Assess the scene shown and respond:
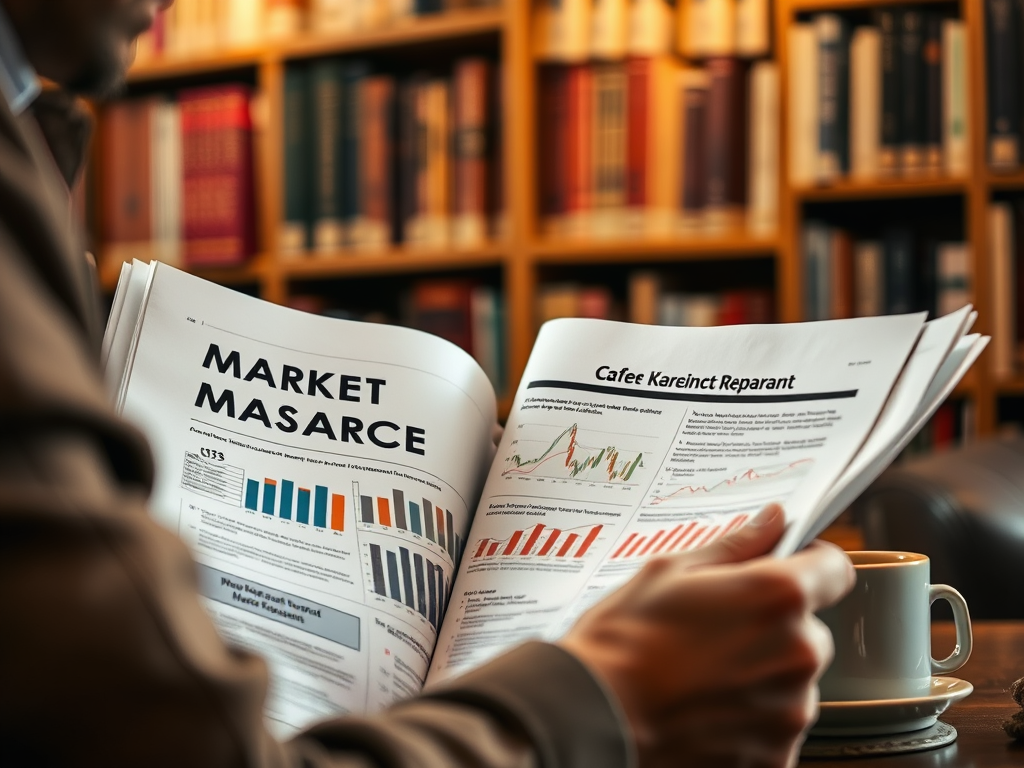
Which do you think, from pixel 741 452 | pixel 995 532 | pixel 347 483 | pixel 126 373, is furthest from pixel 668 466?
pixel 995 532

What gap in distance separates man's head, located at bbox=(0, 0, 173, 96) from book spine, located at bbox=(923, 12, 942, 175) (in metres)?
1.70

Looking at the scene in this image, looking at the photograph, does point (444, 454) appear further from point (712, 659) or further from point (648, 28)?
point (648, 28)

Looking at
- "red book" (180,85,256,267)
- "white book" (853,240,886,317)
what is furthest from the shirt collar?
"red book" (180,85,256,267)

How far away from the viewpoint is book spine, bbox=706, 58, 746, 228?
191cm

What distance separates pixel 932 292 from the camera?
1.87 meters

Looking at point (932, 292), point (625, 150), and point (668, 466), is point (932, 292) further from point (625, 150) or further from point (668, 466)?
point (668, 466)

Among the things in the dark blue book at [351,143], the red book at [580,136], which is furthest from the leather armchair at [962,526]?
the dark blue book at [351,143]

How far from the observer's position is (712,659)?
1.18 feet

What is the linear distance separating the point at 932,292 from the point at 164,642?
1.81 m

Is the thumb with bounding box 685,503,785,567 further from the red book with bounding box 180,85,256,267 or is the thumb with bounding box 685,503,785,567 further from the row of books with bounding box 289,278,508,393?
the red book with bounding box 180,85,256,267

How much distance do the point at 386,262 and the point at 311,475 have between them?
1.56m

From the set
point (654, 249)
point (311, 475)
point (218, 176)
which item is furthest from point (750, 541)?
point (218, 176)

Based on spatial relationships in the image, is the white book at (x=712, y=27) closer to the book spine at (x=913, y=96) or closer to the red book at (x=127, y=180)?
the book spine at (x=913, y=96)

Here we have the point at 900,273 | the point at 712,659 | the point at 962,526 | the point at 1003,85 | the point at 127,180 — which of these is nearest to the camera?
the point at 712,659
